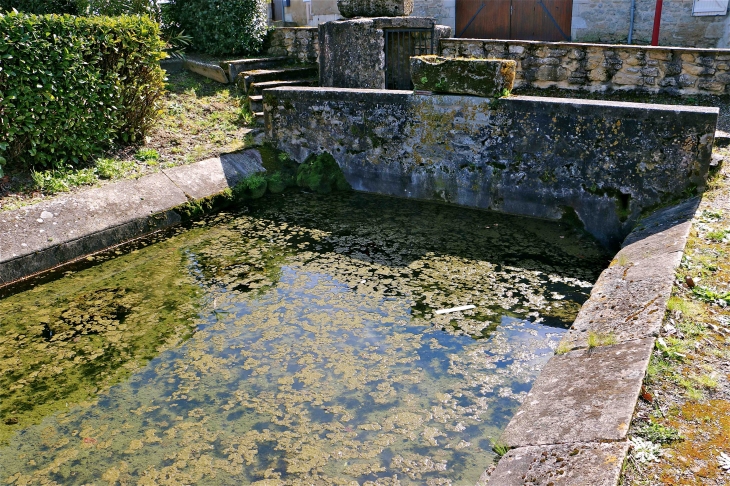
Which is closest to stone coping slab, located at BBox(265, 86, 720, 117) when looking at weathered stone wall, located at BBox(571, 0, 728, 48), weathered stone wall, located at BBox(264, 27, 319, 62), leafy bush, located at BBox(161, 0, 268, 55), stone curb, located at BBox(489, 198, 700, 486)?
stone curb, located at BBox(489, 198, 700, 486)

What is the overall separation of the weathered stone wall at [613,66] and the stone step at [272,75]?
7.89 ft

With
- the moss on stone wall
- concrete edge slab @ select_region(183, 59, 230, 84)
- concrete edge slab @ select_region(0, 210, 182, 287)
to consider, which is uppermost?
concrete edge slab @ select_region(183, 59, 230, 84)

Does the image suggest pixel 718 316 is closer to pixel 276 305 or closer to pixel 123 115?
pixel 276 305

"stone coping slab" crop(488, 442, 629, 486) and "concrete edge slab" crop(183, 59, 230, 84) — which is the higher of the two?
"concrete edge slab" crop(183, 59, 230, 84)

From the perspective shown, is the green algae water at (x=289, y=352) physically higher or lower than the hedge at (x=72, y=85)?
lower

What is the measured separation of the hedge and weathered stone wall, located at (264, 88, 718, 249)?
66.2 inches

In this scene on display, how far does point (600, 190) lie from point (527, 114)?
1.06 meters

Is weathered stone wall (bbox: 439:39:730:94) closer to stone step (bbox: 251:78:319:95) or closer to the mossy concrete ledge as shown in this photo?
stone step (bbox: 251:78:319:95)

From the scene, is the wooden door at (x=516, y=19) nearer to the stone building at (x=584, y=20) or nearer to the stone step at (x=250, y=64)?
the stone building at (x=584, y=20)

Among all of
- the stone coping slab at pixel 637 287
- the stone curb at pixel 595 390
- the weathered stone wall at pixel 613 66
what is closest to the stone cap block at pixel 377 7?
the weathered stone wall at pixel 613 66

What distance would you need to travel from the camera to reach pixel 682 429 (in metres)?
2.64

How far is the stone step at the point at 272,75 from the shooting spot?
9836 millimetres

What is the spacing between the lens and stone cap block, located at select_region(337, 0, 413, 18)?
8273 millimetres

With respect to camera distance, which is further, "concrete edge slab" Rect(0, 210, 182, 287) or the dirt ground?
"concrete edge slab" Rect(0, 210, 182, 287)
